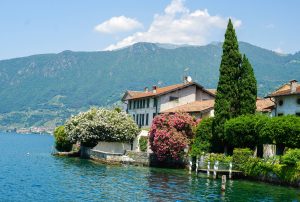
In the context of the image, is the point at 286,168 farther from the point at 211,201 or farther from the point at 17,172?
the point at 17,172

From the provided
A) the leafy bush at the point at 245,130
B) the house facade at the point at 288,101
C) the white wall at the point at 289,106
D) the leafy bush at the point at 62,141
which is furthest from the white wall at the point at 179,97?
the leafy bush at the point at 245,130

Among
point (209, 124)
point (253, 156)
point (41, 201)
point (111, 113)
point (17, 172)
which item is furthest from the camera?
point (111, 113)

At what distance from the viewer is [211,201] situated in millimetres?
38750

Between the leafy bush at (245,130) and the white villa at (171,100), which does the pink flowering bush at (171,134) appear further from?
the white villa at (171,100)

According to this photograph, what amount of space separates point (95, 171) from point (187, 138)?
15013 millimetres

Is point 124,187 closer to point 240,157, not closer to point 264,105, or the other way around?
point 240,157

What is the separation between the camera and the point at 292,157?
154 feet

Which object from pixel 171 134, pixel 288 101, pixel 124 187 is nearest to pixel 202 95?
pixel 171 134

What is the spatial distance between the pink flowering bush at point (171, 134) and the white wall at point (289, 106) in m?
12.9

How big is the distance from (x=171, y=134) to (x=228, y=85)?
36.9 feet

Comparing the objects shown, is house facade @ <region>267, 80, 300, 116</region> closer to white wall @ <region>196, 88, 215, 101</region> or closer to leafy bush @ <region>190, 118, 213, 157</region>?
leafy bush @ <region>190, 118, 213, 157</region>

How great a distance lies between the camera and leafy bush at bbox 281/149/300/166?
1848 inches

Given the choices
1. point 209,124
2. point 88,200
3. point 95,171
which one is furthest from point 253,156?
point 88,200

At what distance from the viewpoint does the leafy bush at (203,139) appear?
64.0 m
